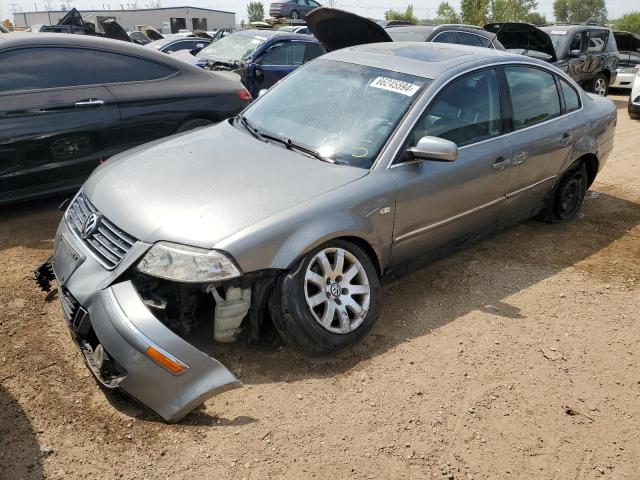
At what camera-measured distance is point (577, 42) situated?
1095 cm

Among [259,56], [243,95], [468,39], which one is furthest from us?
[468,39]

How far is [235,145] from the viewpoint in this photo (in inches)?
143

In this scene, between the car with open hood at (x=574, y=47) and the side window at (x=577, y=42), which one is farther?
the side window at (x=577, y=42)

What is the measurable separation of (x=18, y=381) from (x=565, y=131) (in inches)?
172

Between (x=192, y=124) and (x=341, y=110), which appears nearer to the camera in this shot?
(x=341, y=110)

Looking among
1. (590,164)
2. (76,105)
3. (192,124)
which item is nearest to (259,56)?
(192,124)

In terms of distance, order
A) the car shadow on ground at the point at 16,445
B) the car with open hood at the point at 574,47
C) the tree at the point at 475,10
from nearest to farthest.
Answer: the car shadow on ground at the point at 16,445, the car with open hood at the point at 574,47, the tree at the point at 475,10

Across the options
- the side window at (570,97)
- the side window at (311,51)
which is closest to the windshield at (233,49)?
the side window at (311,51)

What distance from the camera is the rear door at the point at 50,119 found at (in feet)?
14.7

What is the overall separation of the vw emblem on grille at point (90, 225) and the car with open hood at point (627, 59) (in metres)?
12.7

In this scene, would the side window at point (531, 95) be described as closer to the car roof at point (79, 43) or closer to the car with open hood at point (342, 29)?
the car with open hood at point (342, 29)

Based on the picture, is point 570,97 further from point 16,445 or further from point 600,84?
point 600,84

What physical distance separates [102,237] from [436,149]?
1961 millimetres

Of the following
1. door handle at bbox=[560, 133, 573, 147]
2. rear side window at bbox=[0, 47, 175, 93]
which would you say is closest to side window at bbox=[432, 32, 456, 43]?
door handle at bbox=[560, 133, 573, 147]
